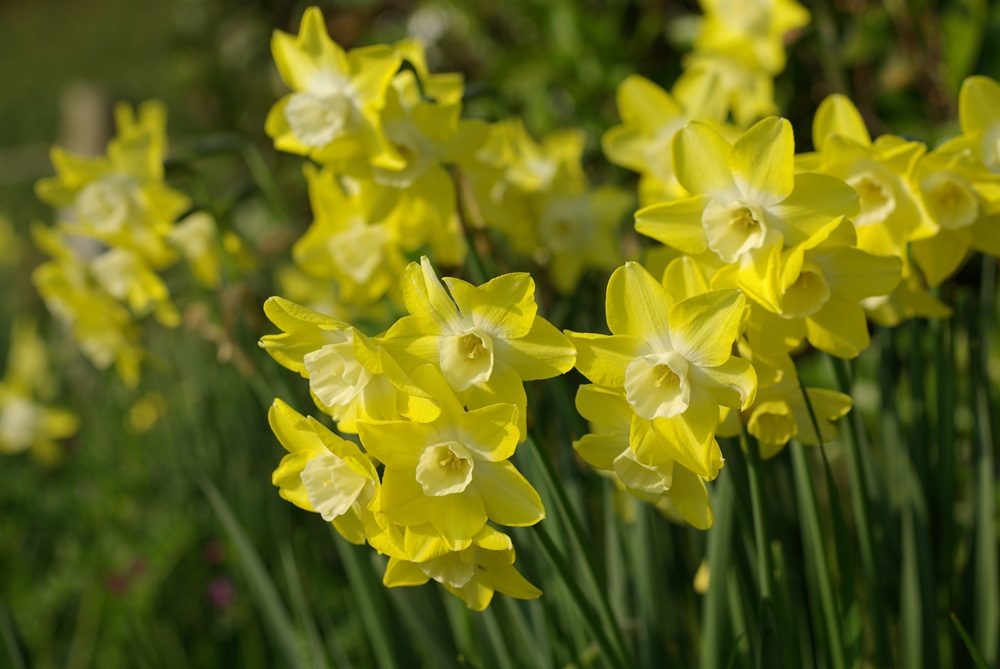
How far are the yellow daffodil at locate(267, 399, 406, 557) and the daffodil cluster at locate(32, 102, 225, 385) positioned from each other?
25.6 inches

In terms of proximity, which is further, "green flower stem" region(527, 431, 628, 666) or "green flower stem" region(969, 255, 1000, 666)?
"green flower stem" region(969, 255, 1000, 666)

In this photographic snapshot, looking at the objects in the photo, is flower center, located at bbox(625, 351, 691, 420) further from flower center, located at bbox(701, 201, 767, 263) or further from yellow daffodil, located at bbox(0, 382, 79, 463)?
yellow daffodil, located at bbox(0, 382, 79, 463)

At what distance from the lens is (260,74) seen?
157 inches

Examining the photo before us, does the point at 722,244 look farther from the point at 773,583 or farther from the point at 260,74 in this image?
the point at 260,74

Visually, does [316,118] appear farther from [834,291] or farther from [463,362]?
[834,291]

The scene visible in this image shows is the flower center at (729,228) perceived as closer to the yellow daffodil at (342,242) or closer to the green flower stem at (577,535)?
the green flower stem at (577,535)

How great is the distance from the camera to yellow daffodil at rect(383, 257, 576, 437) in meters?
0.71

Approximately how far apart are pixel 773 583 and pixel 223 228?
2.84 feet

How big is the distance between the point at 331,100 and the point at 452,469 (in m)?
0.53

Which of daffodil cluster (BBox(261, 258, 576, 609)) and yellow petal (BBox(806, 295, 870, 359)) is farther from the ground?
yellow petal (BBox(806, 295, 870, 359))

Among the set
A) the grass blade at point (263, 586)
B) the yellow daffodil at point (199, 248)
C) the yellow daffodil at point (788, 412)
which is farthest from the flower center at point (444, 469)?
the yellow daffodil at point (199, 248)

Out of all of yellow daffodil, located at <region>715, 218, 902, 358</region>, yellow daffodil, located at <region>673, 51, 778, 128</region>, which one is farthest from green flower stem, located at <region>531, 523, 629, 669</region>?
yellow daffodil, located at <region>673, 51, 778, 128</region>

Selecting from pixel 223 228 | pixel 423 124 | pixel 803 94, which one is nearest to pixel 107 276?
pixel 223 228

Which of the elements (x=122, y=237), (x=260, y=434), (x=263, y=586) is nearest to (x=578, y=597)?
(x=263, y=586)
